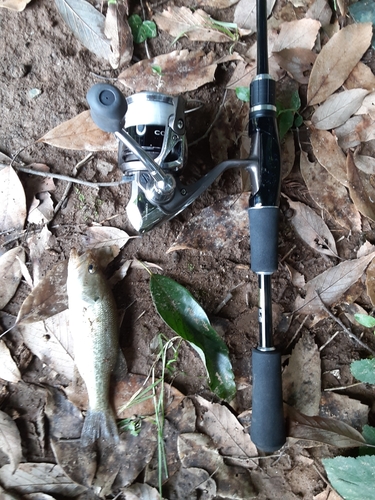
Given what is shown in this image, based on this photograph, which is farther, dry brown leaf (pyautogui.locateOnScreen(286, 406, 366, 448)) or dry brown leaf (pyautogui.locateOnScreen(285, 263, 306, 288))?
dry brown leaf (pyautogui.locateOnScreen(285, 263, 306, 288))

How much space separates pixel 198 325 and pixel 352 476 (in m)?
0.70

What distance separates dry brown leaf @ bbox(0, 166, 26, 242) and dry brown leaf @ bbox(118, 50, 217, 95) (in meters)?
0.54

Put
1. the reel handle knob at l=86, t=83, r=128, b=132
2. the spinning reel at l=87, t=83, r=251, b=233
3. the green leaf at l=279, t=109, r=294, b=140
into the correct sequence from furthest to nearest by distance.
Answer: the green leaf at l=279, t=109, r=294, b=140, the spinning reel at l=87, t=83, r=251, b=233, the reel handle knob at l=86, t=83, r=128, b=132

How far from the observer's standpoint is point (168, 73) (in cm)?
155

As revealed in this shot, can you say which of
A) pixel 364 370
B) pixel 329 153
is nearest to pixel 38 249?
pixel 329 153

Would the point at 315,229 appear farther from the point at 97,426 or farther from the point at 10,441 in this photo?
the point at 10,441

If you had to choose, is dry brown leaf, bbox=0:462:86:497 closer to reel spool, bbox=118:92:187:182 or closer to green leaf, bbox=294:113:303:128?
reel spool, bbox=118:92:187:182

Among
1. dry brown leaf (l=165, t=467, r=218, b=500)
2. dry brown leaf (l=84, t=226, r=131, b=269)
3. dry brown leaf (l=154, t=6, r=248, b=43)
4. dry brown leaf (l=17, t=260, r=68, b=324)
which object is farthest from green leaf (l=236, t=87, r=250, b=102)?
dry brown leaf (l=165, t=467, r=218, b=500)

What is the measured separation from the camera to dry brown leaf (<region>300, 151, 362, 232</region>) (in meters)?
1.54

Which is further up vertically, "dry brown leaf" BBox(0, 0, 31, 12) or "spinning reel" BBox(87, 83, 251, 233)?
"dry brown leaf" BBox(0, 0, 31, 12)

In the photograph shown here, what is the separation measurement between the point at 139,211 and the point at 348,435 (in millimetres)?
1076

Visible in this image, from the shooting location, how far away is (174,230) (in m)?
1.55

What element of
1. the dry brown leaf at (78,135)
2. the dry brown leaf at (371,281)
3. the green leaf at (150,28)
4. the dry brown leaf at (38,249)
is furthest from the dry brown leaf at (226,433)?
the green leaf at (150,28)

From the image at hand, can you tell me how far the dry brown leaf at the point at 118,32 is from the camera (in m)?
1.51
